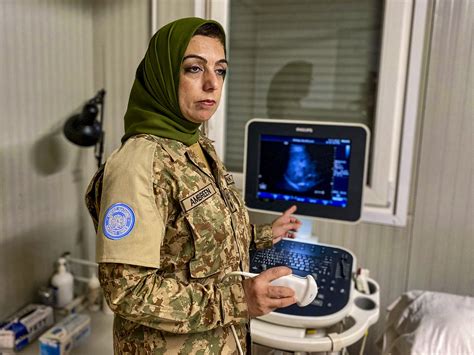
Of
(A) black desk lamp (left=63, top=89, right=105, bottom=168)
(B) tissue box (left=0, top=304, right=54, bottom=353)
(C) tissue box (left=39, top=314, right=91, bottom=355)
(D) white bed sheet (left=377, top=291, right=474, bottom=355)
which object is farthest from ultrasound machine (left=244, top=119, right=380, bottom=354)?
(B) tissue box (left=0, top=304, right=54, bottom=353)

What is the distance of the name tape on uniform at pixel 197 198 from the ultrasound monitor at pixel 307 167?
1.84 feet

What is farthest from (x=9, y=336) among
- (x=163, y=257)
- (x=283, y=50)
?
(x=283, y=50)

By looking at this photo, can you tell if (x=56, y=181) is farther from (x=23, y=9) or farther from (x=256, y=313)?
(x=256, y=313)

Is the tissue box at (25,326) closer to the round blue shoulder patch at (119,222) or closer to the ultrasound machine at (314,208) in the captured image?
the ultrasound machine at (314,208)

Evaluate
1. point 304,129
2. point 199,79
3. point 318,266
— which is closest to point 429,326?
point 318,266

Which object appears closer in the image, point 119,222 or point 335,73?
point 119,222

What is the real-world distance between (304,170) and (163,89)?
2.21ft

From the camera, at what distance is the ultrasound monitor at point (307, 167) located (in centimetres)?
143

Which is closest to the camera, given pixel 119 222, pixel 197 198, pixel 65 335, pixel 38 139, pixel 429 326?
pixel 119 222

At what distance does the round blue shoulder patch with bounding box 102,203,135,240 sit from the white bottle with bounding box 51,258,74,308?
1139 mm

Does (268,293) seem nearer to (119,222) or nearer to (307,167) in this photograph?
(119,222)

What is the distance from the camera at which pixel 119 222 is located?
853mm

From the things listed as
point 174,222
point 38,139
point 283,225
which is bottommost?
point 283,225

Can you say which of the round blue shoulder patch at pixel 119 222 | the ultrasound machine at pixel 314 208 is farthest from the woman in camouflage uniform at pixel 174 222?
the ultrasound machine at pixel 314 208
